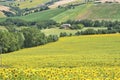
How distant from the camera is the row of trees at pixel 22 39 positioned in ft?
290

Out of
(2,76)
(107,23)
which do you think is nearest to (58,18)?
(107,23)

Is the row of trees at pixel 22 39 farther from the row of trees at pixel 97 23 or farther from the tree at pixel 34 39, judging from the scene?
the row of trees at pixel 97 23

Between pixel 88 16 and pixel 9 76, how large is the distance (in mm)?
143430

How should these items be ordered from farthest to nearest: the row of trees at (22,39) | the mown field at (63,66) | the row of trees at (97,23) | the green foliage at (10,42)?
the row of trees at (97,23) < the row of trees at (22,39) < the green foliage at (10,42) < the mown field at (63,66)

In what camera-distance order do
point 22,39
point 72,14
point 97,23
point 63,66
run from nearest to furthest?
point 63,66, point 22,39, point 97,23, point 72,14

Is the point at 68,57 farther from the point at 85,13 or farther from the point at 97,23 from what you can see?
the point at 85,13

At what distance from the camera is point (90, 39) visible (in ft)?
318

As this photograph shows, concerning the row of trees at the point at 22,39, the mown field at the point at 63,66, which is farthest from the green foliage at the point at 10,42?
the mown field at the point at 63,66

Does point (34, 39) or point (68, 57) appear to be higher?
point (68, 57)

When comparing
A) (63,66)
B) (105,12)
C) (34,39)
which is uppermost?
(63,66)

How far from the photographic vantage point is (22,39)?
3760 inches

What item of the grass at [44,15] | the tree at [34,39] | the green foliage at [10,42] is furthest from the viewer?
the grass at [44,15]

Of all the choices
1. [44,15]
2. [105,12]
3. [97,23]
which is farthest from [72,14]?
[97,23]

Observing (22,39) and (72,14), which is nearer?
(22,39)
